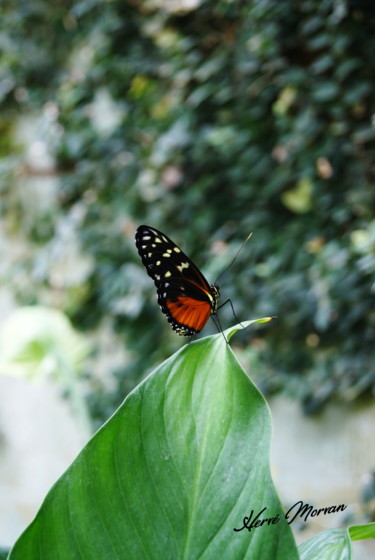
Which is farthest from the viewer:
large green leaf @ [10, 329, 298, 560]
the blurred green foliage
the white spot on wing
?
the blurred green foliage

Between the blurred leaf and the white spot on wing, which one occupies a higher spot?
the blurred leaf

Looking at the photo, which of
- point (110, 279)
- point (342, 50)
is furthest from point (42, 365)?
point (342, 50)

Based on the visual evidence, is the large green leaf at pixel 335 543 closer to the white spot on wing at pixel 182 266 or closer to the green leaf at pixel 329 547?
the green leaf at pixel 329 547

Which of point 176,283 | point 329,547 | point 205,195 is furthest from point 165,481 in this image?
point 205,195

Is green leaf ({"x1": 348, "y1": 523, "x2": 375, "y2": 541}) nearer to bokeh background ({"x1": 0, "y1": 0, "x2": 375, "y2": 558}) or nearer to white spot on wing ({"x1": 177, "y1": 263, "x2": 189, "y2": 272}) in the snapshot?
white spot on wing ({"x1": 177, "y1": 263, "x2": 189, "y2": 272})

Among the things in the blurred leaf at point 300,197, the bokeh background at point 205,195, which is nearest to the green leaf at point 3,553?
the bokeh background at point 205,195

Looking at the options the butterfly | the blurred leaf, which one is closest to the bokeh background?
the blurred leaf
